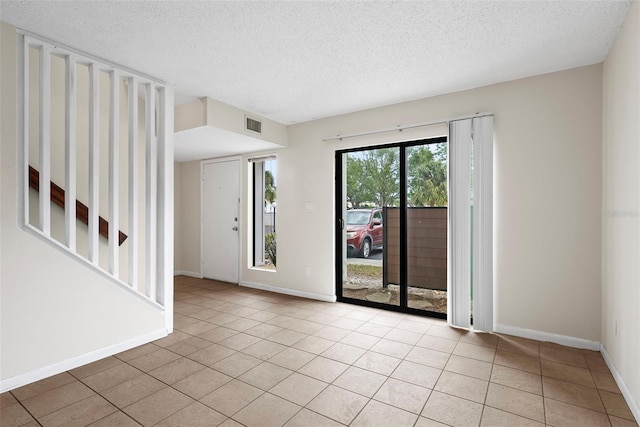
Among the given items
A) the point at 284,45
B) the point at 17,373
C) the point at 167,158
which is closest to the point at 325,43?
the point at 284,45

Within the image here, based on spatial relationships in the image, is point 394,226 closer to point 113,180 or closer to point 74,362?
point 113,180

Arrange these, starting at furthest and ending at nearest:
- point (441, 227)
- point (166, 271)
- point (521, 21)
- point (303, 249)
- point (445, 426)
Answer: point (303, 249) → point (441, 227) → point (166, 271) → point (521, 21) → point (445, 426)

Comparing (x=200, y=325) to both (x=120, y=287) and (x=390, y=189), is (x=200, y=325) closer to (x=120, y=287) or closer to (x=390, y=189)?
(x=120, y=287)

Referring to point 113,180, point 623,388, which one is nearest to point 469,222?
point 623,388

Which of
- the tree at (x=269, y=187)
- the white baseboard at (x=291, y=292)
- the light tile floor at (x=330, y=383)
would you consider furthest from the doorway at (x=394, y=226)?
the tree at (x=269, y=187)

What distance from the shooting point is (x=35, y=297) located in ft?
7.61

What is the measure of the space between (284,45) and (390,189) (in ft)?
7.05

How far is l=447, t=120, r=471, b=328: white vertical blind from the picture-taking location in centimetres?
331

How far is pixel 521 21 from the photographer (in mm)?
2189

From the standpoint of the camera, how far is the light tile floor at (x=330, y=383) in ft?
6.20

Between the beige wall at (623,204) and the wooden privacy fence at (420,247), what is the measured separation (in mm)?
1409

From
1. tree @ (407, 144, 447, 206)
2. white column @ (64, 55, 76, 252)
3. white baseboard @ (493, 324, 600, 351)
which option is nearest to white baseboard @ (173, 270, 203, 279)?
white column @ (64, 55, 76, 252)

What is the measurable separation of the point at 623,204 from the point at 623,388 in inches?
49.5

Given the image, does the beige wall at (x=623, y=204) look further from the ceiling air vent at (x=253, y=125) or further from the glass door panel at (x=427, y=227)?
the ceiling air vent at (x=253, y=125)
